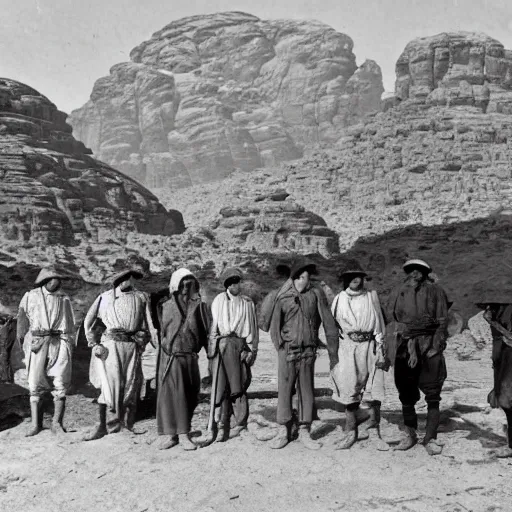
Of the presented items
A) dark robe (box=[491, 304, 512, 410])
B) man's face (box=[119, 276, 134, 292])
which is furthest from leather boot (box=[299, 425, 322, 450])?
man's face (box=[119, 276, 134, 292])

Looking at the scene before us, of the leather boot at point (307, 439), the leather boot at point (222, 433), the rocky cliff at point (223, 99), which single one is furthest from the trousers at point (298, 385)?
the rocky cliff at point (223, 99)

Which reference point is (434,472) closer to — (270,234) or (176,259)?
Answer: (176,259)

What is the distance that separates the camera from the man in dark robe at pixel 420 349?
4641 mm

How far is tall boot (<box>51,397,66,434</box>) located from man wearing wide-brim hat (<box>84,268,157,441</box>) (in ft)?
1.18

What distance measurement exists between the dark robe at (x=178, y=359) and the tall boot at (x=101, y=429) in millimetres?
564

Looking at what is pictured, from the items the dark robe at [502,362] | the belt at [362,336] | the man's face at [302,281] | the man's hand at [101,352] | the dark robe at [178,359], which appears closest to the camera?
the dark robe at [502,362]

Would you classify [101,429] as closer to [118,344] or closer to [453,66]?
[118,344]

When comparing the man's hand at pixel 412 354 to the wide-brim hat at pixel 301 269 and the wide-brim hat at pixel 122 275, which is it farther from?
the wide-brim hat at pixel 122 275

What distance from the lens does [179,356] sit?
512cm

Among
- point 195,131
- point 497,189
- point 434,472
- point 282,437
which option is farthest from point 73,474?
point 195,131

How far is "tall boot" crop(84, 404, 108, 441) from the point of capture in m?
5.16

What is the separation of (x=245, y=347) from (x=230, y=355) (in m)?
0.14

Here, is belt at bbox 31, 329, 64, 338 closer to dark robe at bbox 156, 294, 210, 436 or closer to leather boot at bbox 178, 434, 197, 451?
dark robe at bbox 156, 294, 210, 436

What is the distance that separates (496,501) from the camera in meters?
3.77
